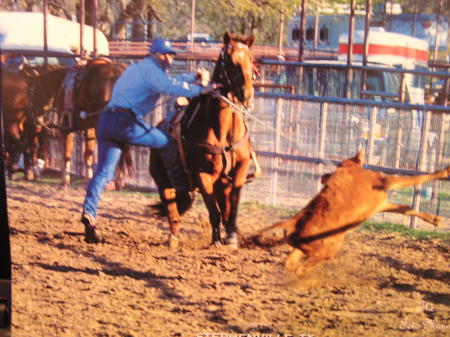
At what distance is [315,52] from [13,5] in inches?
66.0

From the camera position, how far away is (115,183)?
4.07 metres

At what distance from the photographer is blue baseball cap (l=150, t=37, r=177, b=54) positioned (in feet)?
12.6

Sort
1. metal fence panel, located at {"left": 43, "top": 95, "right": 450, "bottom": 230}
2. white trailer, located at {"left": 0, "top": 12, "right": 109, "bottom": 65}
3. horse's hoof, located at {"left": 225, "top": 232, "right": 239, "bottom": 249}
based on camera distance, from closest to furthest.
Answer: metal fence panel, located at {"left": 43, "top": 95, "right": 450, "bottom": 230}, white trailer, located at {"left": 0, "top": 12, "right": 109, "bottom": 65}, horse's hoof, located at {"left": 225, "top": 232, "right": 239, "bottom": 249}

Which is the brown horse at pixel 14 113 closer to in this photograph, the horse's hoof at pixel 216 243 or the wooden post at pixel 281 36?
the horse's hoof at pixel 216 243

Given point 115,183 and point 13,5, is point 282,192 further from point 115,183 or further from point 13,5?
point 13,5

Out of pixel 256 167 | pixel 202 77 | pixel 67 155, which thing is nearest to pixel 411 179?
pixel 256 167

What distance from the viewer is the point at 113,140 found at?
404 centimetres

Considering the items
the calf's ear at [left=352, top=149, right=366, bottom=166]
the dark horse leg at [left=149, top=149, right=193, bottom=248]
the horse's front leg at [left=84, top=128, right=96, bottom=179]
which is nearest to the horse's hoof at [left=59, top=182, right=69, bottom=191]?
the horse's front leg at [left=84, top=128, right=96, bottom=179]

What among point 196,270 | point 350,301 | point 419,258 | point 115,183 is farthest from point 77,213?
point 419,258

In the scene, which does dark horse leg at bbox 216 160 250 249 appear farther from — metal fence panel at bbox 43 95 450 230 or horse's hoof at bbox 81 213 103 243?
horse's hoof at bbox 81 213 103 243

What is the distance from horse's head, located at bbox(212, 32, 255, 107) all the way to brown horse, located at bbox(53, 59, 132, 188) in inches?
23.7

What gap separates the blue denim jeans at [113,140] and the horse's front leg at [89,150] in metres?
0.04

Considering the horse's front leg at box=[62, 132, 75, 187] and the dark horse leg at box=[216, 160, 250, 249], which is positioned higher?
the horse's front leg at box=[62, 132, 75, 187]

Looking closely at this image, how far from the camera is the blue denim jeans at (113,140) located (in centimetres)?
400
